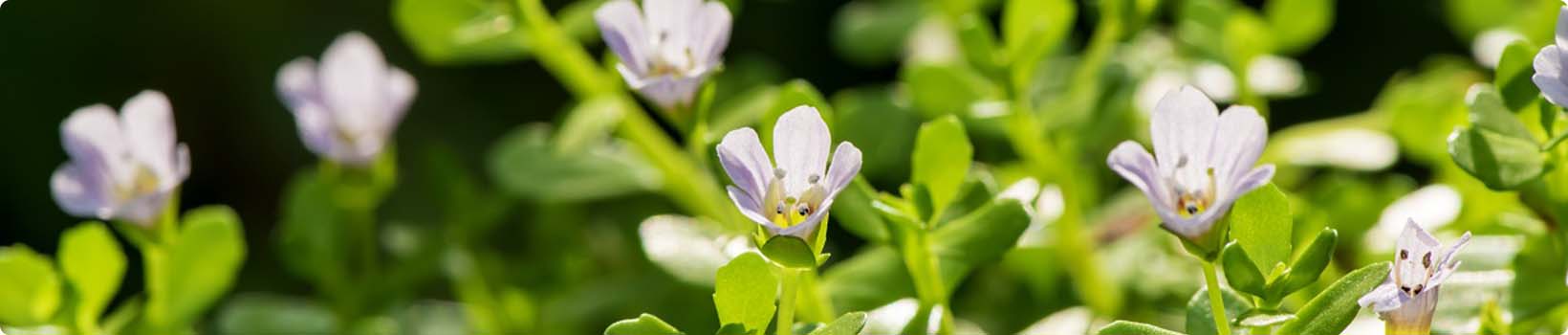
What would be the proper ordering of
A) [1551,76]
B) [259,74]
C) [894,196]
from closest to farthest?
[1551,76] → [894,196] → [259,74]

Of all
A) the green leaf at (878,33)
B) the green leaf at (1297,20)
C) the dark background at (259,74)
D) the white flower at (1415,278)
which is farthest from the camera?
the dark background at (259,74)

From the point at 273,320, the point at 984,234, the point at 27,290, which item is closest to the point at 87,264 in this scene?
the point at 27,290

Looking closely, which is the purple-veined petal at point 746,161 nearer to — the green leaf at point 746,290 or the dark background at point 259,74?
the green leaf at point 746,290

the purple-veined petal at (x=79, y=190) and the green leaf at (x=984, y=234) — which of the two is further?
the purple-veined petal at (x=79, y=190)

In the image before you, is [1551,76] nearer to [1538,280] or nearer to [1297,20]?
[1538,280]

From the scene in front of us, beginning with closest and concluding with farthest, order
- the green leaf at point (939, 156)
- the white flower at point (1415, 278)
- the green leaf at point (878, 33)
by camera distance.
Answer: the white flower at point (1415, 278) < the green leaf at point (939, 156) < the green leaf at point (878, 33)

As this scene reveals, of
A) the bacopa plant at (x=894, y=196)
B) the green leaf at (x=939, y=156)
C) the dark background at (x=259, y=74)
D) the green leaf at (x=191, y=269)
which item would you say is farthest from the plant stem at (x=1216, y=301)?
the dark background at (x=259, y=74)

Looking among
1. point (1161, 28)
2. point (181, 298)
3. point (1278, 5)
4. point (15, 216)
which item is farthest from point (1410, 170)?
point (15, 216)

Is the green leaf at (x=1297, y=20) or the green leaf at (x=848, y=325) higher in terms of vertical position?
the green leaf at (x=1297, y=20)
